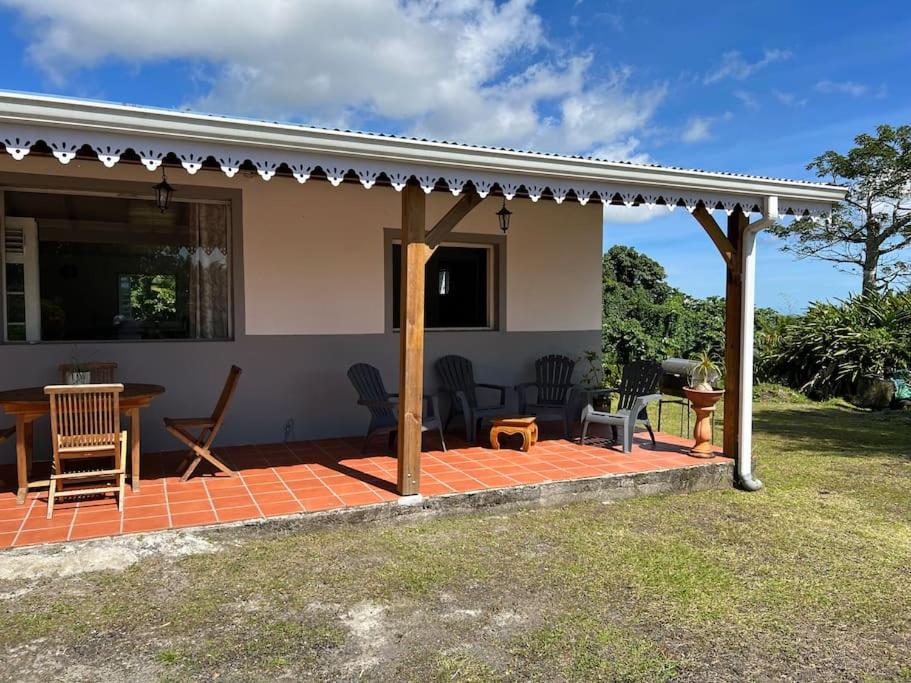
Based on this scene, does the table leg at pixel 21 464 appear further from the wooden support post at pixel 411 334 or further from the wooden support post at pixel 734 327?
the wooden support post at pixel 734 327

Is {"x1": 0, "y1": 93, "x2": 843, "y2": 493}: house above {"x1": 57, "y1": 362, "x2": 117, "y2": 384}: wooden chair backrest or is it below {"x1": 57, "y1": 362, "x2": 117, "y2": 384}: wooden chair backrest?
above

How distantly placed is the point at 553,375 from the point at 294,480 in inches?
135

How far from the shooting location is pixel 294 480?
4.88 meters

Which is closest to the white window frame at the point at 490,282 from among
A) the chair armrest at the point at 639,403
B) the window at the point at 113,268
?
the chair armrest at the point at 639,403

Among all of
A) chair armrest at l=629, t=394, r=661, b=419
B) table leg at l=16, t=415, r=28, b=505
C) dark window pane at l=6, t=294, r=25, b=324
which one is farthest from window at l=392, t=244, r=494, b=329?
table leg at l=16, t=415, r=28, b=505

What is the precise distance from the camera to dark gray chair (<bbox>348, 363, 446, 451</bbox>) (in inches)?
219

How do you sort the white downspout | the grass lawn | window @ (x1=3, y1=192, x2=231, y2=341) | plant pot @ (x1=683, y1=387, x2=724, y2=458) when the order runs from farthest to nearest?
plant pot @ (x1=683, y1=387, x2=724, y2=458)
window @ (x1=3, y1=192, x2=231, y2=341)
the white downspout
the grass lawn

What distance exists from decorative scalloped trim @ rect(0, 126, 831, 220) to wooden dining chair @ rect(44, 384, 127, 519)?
1.47 meters

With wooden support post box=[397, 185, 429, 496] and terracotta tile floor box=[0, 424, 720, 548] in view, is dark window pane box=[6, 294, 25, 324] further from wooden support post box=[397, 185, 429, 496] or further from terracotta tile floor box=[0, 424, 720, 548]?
wooden support post box=[397, 185, 429, 496]

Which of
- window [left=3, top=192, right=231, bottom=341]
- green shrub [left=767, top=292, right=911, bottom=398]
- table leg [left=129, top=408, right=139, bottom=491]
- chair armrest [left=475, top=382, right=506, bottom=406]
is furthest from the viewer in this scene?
green shrub [left=767, top=292, right=911, bottom=398]

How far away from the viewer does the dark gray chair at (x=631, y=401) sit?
234 inches

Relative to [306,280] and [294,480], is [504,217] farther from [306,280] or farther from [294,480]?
[294,480]

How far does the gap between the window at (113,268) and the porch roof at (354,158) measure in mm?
1326

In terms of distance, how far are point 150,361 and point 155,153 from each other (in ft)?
9.18
